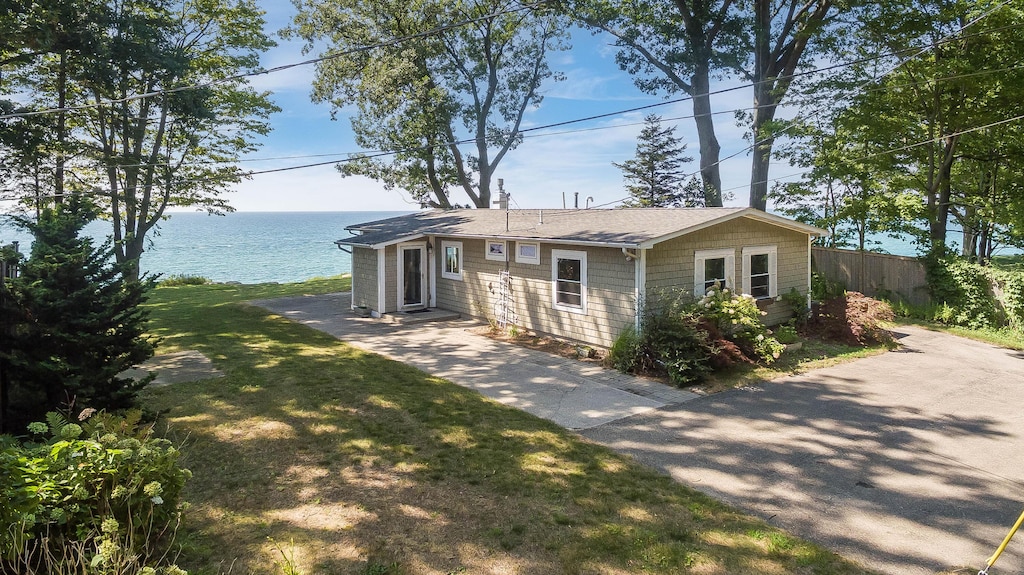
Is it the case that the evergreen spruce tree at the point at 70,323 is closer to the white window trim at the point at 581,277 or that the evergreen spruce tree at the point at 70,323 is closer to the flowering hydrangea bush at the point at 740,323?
the white window trim at the point at 581,277

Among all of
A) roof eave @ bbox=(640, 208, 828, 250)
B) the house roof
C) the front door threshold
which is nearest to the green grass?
roof eave @ bbox=(640, 208, 828, 250)

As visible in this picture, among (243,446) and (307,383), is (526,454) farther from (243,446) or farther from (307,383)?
(307,383)

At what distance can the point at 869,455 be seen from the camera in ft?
20.6

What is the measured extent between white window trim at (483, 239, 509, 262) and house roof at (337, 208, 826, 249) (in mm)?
241

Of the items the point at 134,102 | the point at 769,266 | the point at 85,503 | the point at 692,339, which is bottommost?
the point at 85,503

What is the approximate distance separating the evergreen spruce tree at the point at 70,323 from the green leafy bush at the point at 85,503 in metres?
1.68

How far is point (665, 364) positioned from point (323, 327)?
28.3 ft

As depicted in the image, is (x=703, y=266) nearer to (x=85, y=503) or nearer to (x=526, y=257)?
(x=526, y=257)

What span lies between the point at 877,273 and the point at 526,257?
1080 cm

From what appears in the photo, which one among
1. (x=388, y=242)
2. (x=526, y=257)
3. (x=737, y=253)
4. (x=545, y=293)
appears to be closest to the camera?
(x=737, y=253)

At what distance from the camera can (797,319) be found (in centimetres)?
1288

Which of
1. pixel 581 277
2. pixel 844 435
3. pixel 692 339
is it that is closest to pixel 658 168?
pixel 581 277

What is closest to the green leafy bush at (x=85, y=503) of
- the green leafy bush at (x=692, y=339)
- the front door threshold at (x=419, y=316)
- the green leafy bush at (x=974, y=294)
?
the green leafy bush at (x=692, y=339)

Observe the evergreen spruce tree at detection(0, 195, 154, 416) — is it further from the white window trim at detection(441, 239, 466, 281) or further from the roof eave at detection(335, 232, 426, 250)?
the white window trim at detection(441, 239, 466, 281)
